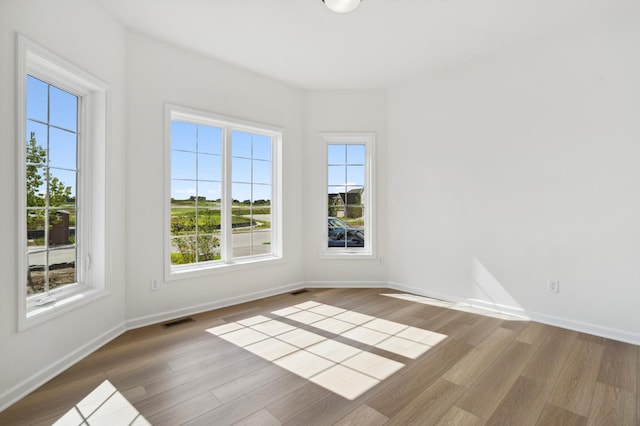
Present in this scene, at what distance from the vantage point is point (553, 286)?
3256mm

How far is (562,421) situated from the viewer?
1.82 meters

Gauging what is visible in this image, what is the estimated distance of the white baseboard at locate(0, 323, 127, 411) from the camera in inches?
77.0

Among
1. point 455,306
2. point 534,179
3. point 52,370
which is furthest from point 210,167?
point 534,179

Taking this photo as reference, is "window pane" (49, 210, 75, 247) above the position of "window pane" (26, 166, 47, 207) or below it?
below

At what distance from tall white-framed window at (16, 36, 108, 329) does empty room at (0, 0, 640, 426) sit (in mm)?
18

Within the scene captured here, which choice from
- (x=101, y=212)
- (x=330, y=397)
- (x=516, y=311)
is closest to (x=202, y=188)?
(x=101, y=212)

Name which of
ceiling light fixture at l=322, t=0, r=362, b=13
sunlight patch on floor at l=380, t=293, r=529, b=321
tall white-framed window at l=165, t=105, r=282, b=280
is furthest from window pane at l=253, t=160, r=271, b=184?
sunlight patch on floor at l=380, t=293, r=529, b=321

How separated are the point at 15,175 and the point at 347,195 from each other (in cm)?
363

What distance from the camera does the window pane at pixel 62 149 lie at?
249 centimetres

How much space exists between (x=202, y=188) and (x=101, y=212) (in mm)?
1131

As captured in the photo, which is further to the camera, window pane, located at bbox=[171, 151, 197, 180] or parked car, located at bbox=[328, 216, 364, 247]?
parked car, located at bbox=[328, 216, 364, 247]

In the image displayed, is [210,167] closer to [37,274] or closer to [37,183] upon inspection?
[37,183]

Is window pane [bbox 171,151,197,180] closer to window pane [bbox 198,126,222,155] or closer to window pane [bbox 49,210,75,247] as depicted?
window pane [bbox 198,126,222,155]

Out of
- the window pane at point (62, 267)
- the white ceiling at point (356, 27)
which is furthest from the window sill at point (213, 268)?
the white ceiling at point (356, 27)
